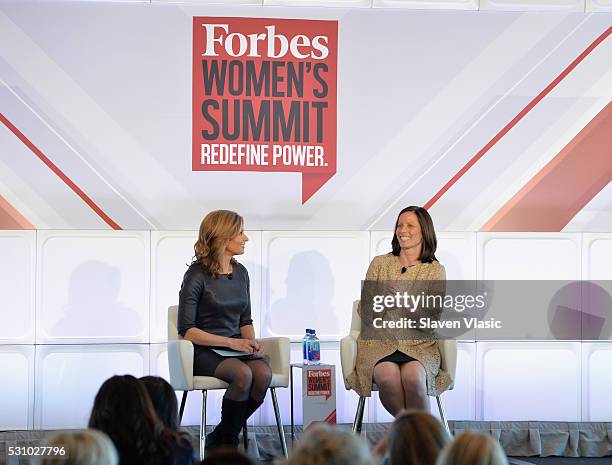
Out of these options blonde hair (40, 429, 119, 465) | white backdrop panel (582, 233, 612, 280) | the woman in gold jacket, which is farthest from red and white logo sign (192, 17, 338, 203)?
blonde hair (40, 429, 119, 465)

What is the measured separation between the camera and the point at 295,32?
5844mm

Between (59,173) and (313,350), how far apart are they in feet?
5.75

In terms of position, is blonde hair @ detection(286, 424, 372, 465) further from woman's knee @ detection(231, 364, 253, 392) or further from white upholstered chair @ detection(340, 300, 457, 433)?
white upholstered chair @ detection(340, 300, 457, 433)

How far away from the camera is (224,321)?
16.5ft

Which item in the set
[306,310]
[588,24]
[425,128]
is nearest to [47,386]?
[306,310]

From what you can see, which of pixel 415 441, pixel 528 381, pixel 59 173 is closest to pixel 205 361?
pixel 59 173

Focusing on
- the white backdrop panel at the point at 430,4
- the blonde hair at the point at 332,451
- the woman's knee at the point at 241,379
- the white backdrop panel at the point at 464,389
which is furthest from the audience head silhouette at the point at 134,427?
the white backdrop panel at the point at 430,4

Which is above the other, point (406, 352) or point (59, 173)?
point (59, 173)

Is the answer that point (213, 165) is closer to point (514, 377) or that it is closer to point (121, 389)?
point (514, 377)

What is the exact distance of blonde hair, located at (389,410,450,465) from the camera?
2.31 meters

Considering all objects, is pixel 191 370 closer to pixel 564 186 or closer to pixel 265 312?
pixel 265 312

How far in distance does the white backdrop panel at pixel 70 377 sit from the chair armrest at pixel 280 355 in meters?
0.98

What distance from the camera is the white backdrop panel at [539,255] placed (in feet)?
19.4

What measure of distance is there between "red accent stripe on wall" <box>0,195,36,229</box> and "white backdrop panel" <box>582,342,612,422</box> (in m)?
3.33
